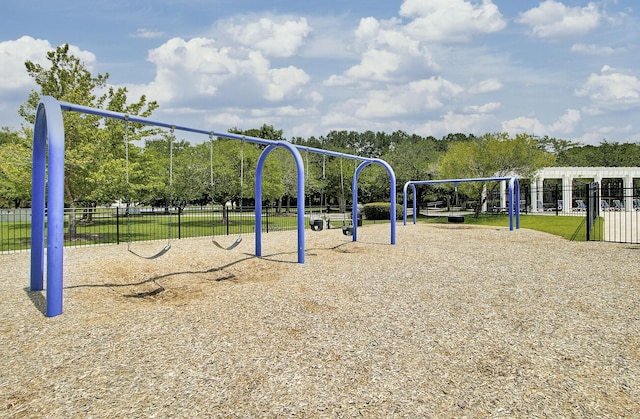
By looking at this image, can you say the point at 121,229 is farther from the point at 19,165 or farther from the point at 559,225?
the point at 559,225

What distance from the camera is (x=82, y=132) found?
1530 centimetres

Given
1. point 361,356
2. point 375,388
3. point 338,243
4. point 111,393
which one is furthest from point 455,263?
point 111,393

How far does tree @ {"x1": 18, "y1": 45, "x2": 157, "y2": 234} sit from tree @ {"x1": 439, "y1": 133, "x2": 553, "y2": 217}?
72.9 ft

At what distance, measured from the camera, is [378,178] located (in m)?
39.0

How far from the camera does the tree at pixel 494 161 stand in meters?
28.7

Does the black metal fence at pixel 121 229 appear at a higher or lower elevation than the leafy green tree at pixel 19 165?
lower

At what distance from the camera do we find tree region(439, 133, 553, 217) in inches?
1128

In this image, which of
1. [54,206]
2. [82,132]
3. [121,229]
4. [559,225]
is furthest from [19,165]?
[559,225]

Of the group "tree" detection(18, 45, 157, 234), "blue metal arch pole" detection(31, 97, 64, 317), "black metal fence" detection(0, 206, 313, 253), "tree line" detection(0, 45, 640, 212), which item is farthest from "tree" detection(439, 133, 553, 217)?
"blue metal arch pole" detection(31, 97, 64, 317)

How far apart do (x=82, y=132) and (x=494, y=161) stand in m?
24.6

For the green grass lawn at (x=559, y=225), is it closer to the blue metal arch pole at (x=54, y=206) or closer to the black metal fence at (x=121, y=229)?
the black metal fence at (x=121, y=229)

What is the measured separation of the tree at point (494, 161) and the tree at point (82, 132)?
875 inches

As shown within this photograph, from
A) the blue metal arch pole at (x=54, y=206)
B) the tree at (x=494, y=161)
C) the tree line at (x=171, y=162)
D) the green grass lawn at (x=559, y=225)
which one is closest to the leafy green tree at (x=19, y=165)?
the tree line at (x=171, y=162)

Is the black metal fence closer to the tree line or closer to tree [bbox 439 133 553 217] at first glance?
the tree line
